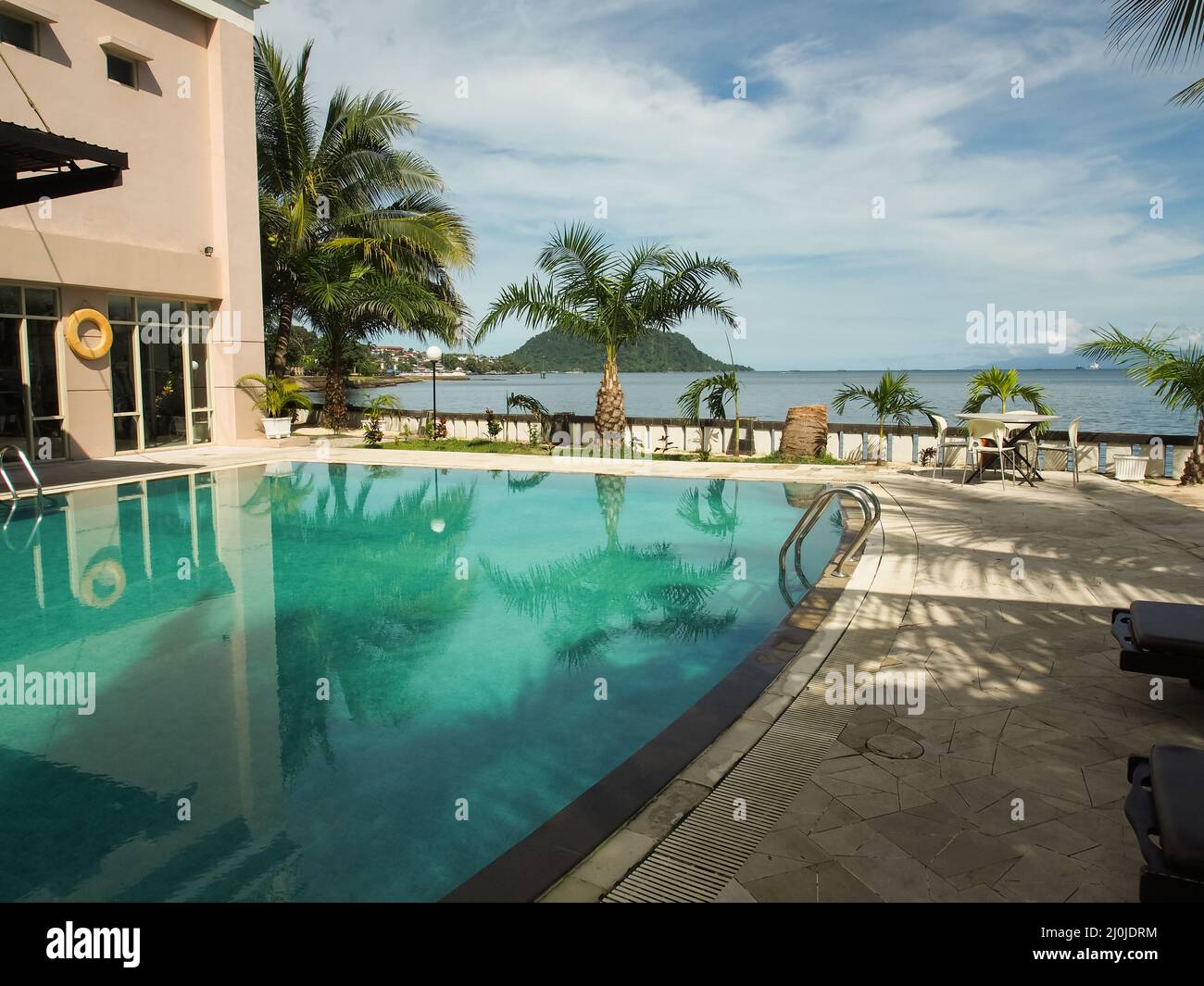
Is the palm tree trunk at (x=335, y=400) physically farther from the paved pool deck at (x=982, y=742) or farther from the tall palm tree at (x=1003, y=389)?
the paved pool deck at (x=982, y=742)

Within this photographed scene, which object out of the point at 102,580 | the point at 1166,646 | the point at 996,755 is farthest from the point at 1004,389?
the point at 102,580

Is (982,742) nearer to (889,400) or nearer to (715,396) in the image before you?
(889,400)

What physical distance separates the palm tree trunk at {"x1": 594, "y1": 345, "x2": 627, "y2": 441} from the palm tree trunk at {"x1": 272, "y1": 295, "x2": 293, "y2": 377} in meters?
9.79

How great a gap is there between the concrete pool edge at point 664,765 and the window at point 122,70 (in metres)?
16.5

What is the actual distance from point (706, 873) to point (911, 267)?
1497 inches

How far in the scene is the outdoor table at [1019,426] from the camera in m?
11.5

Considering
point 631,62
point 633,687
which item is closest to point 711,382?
point 631,62

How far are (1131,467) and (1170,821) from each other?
41.2 feet

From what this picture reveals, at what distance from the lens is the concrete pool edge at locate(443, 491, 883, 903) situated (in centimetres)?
270

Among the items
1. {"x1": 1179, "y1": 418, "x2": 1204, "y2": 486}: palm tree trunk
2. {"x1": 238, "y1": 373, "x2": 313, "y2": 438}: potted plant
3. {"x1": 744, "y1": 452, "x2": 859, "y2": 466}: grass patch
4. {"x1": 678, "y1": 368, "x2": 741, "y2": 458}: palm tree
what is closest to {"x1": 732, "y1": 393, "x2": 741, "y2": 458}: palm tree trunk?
{"x1": 678, "y1": 368, "x2": 741, "y2": 458}: palm tree

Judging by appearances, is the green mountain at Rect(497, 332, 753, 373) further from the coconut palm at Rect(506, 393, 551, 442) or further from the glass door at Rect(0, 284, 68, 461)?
the glass door at Rect(0, 284, 68, 461)
